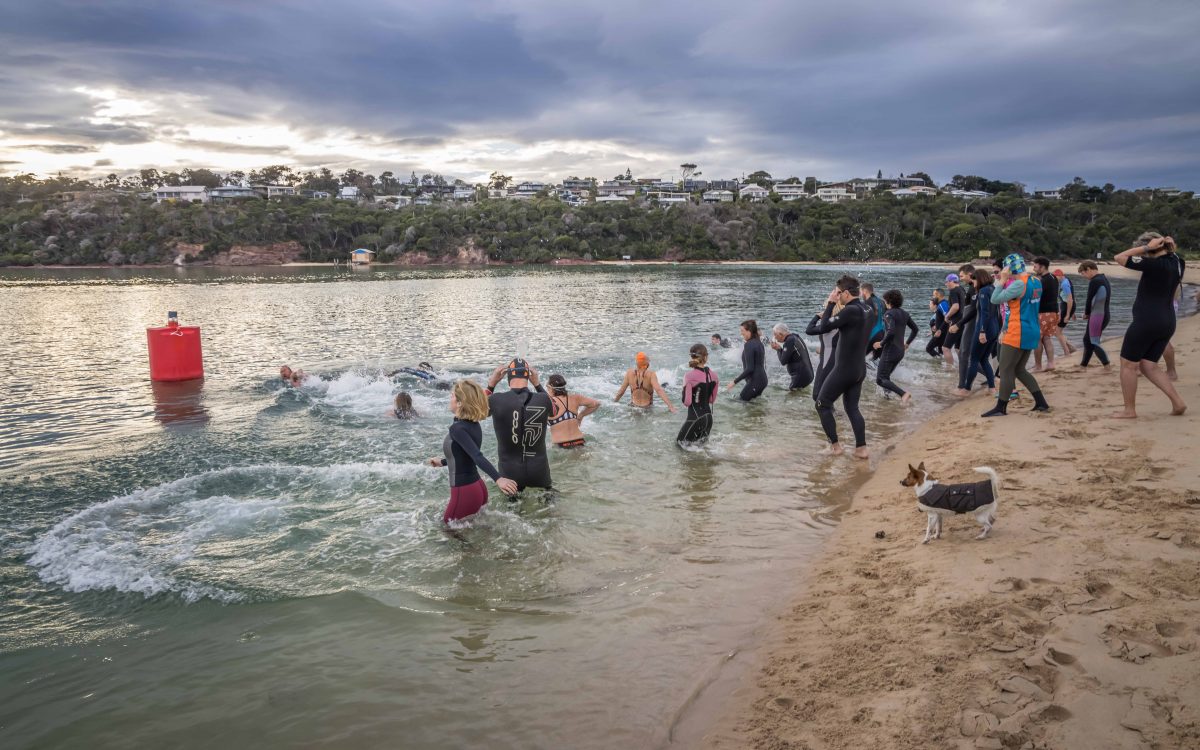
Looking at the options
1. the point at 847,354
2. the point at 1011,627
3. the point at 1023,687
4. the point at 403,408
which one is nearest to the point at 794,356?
the point at 847,354

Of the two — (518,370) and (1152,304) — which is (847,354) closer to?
(1152,304)

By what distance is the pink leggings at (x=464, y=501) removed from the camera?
6.16m

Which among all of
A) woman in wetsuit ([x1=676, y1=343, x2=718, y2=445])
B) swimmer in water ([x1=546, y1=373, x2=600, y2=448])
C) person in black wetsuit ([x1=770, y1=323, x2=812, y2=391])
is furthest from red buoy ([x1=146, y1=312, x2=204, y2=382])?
person in black wetsuit ([x1=770, y1=323, x2=812, y2=391])

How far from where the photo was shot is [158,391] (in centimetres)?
1418

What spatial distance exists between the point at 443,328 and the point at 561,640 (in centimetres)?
2354

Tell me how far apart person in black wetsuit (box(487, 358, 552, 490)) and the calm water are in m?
0.52

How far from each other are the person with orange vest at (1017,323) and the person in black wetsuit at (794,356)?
3.99 meters

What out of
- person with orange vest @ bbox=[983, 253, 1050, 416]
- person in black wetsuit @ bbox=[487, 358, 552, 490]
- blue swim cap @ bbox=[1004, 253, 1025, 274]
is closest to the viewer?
person in black wetsuit @ bbox=[487, 358, 552, 490]

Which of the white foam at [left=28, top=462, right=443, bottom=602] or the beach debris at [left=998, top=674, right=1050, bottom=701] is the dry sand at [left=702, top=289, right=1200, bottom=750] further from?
the white foam at [left=28, top=462, right=443, bottom=602]

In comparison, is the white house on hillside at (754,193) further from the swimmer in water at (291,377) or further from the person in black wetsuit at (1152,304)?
the person in black wetsuit at (1152,304)

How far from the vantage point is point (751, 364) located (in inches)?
441

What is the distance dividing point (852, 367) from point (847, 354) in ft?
0.62

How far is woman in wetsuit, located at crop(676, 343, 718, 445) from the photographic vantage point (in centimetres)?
875

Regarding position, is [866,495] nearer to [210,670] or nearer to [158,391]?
[210,670]
